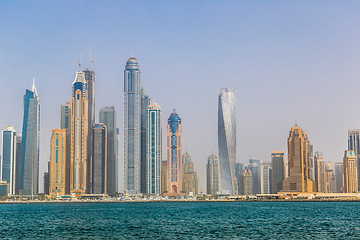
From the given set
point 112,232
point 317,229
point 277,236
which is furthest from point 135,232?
point 317,229

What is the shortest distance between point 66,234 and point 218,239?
3073 cm

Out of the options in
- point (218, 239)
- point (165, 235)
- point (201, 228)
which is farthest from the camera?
point (201, 228)

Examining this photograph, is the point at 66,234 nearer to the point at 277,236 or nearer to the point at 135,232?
the point at 135,232

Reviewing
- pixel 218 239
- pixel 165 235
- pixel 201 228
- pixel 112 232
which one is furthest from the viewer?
pixel 201 228

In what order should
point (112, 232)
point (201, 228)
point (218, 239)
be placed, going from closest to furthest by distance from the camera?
point (218, 239) < point (112, 232) < point (201, 228)

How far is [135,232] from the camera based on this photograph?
108875 millimetres

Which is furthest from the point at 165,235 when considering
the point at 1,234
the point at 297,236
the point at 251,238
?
the point at 1,234

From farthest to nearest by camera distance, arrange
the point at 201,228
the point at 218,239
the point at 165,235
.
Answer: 1. the point at 201,228
2. the point at 165,235
3. the point at 218,239

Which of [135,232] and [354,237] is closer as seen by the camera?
[354,237]

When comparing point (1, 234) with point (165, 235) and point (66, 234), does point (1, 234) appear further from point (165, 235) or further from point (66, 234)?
point (165, 235)

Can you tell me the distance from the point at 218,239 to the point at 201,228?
24256 mm

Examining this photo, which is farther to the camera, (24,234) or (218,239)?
(24,234)

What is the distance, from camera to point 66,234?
4129 inches

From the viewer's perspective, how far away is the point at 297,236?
9838 centimetres
